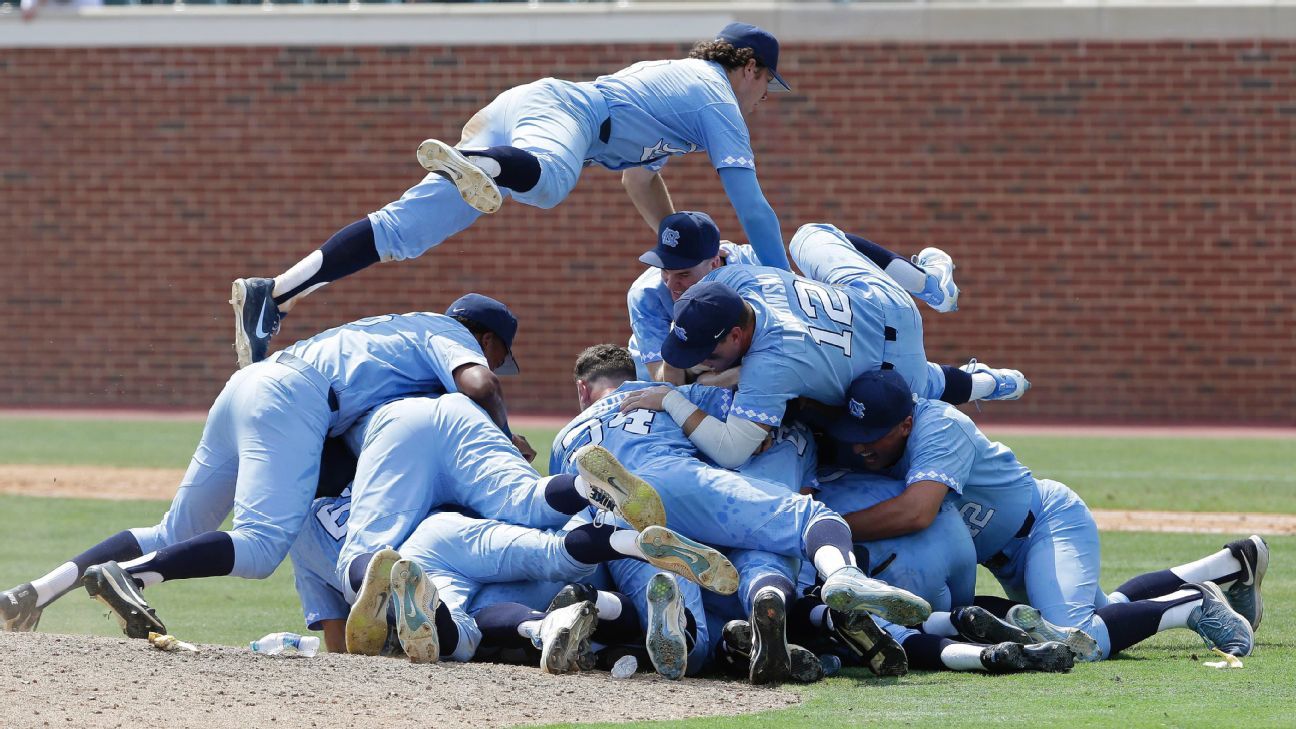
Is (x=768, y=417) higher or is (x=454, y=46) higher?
(x=454, y=46)

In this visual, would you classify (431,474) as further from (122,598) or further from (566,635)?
(122,598)

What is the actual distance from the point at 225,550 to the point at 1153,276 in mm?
15919

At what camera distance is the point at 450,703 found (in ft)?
16.5

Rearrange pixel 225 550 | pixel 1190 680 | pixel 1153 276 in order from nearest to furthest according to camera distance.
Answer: pixel 1190 680 < pixel 225 550 < pixel 1153 276

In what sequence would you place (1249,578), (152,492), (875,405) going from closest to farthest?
1. (875,405)
2. (1249,578)
3. (152,492)

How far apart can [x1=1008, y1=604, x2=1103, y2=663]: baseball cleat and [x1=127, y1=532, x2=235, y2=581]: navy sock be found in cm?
310

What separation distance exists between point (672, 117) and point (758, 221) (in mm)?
761

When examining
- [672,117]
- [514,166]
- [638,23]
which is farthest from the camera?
[638,23]

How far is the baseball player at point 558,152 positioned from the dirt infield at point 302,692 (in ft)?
6.29

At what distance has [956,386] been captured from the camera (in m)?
7.77

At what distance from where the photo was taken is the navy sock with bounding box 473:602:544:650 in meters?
5.87

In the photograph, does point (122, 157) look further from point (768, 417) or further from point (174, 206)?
point (768, 417)

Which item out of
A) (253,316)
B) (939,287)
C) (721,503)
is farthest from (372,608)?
(939,287)

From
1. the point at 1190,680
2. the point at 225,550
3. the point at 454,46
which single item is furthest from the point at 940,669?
the point at 454,46
